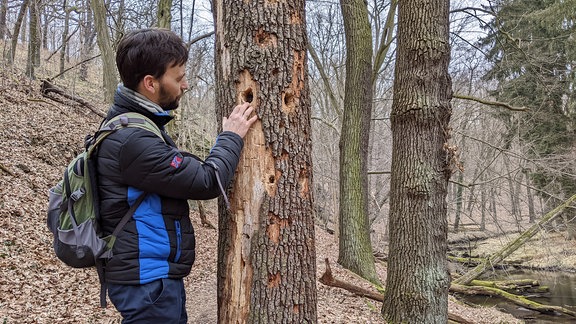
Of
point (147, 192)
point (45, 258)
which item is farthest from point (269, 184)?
point (45, 258)

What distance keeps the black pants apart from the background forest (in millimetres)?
6804

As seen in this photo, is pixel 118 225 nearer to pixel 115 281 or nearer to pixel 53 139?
pixel 115 281

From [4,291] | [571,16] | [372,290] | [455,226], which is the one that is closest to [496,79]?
[571,16]

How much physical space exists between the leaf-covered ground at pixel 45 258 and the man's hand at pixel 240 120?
313 centimetres

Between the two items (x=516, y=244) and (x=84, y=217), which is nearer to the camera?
(x=84, y=217)

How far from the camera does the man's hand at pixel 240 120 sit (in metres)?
2.36

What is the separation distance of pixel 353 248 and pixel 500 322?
9.57 feet

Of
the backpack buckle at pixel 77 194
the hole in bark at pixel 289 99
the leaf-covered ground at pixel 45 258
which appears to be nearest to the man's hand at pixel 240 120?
the hole in bark at pixel 289 99

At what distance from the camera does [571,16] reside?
15.5m

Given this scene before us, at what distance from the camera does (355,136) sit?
855cm

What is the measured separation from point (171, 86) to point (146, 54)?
0.68 feet

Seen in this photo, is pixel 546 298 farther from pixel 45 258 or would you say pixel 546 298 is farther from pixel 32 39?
pixel 32 39

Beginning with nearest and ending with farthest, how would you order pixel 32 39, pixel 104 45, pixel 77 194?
pixel 77 194, pixel 104 45, pixel 32 39

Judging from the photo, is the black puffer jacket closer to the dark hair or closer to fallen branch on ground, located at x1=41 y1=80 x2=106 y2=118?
the dark hair
